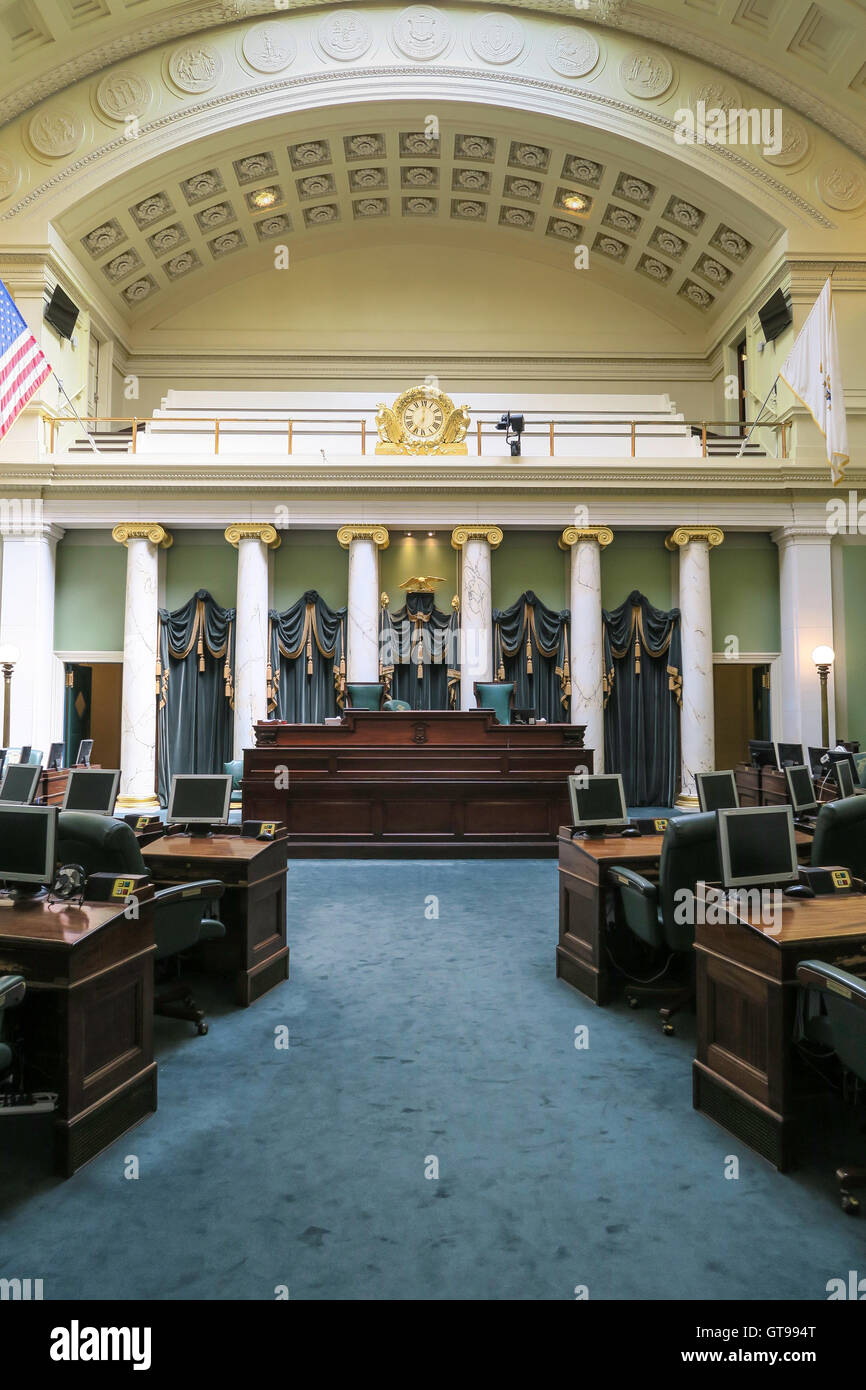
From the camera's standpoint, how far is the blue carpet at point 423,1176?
2428mm

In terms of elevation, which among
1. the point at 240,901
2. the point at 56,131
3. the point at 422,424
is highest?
the point at 56,131

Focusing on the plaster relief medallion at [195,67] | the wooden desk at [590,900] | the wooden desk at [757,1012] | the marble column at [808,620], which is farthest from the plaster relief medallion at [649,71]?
the wooden desk at [757,1012]

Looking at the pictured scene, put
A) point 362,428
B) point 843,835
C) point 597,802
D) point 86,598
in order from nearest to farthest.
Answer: point 843,835, point 597,802, point 86,598, point 362,428

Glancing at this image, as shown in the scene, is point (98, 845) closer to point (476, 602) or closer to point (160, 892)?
point (160, 892)

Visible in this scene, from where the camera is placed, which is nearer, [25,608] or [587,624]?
[25,608]

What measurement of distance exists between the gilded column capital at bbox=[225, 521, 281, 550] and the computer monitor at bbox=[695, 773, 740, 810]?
8.89 meters

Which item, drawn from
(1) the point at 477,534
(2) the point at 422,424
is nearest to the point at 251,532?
(2) the point at 422,424

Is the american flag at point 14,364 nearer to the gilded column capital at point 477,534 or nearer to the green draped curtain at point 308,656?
the green draped curtain at point 308,656

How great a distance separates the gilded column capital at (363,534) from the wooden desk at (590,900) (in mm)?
9044

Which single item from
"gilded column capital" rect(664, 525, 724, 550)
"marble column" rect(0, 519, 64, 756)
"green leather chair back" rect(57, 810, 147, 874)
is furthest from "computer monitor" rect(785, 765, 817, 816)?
"marble column" rect(0, 519, 64, 756)

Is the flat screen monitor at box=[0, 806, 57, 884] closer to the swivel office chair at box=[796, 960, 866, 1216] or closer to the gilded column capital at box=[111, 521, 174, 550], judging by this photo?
the swivel office chair at box=[796, 960, 866, 1216]

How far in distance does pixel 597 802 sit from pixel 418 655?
8.66 m

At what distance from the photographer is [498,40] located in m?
14.2
